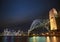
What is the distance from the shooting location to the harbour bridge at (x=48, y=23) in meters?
4.56

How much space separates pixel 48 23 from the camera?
15.3 ft

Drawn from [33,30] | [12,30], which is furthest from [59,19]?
[12,30]

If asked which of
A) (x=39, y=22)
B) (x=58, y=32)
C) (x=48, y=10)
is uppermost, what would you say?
(x=48, y=10)

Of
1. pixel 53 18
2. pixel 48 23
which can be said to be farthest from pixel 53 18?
pixel 48 23

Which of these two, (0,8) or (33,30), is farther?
(33,30)

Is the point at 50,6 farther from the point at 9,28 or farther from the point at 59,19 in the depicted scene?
the point at 9,28

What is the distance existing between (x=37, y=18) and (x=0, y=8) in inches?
43.8

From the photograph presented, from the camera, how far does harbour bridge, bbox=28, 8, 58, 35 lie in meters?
4.56

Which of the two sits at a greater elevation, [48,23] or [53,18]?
[53,18]

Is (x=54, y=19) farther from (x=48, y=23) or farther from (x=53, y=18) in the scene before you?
(x=48, y=23)

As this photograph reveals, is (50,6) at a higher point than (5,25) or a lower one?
higher

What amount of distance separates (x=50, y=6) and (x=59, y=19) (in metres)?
Answer: 0.52

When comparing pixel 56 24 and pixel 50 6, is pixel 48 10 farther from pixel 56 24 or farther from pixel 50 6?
pixel 56 24

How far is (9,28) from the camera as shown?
4520 mm
